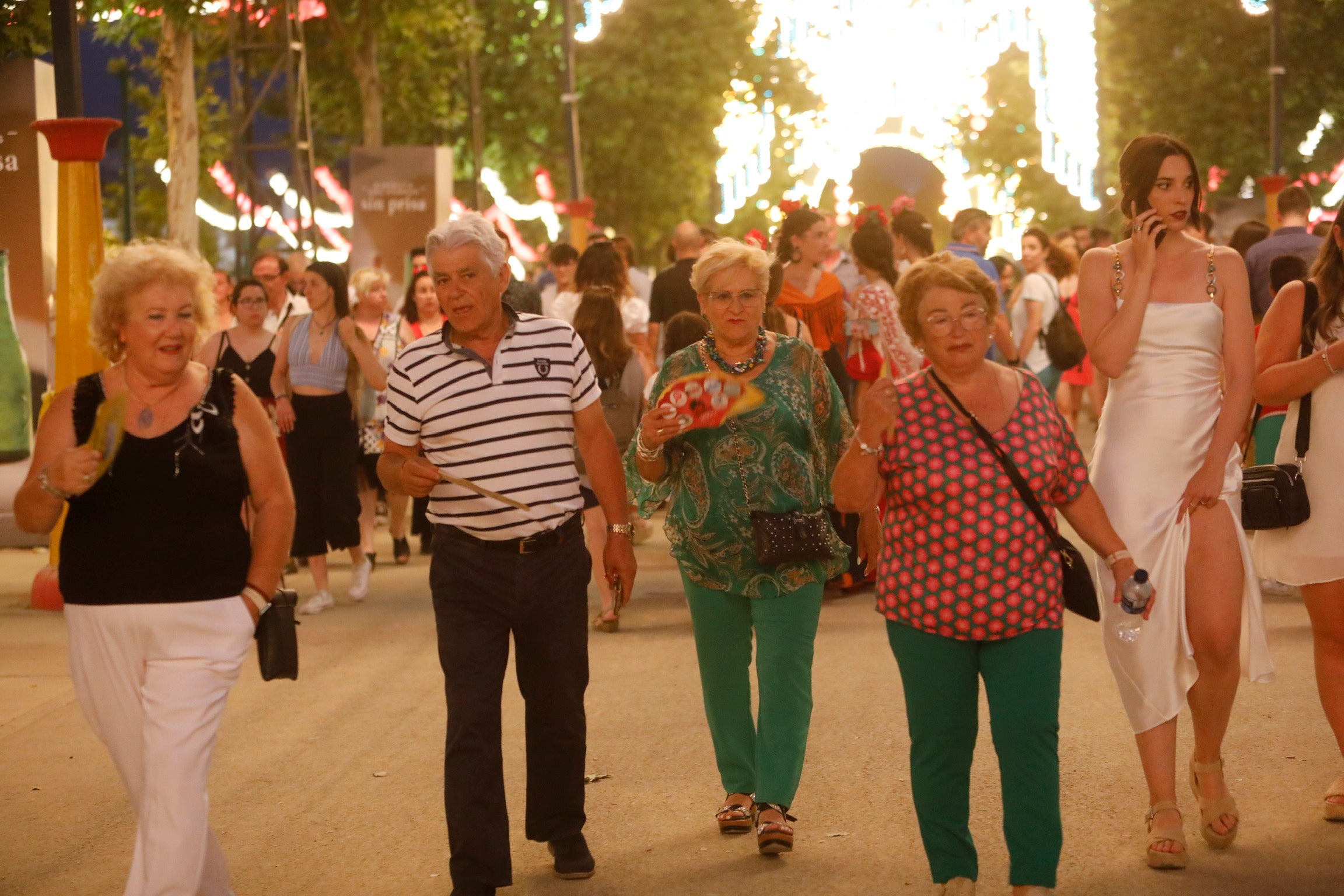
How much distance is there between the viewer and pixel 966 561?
4.77 meters

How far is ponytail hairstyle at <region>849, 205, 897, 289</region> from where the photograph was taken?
1097 centimetres

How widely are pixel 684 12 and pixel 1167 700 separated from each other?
31.7 m

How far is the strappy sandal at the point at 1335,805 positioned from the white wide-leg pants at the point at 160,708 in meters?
3.59

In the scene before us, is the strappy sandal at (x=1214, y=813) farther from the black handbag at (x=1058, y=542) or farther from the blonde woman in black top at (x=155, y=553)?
the blonde woman in black top at (x=155, y=553)

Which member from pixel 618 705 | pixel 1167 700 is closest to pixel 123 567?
pixel 1167 700

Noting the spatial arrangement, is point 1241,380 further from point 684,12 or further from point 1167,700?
point 684,12

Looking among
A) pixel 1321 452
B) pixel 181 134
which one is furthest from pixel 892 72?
pixel 1321 452

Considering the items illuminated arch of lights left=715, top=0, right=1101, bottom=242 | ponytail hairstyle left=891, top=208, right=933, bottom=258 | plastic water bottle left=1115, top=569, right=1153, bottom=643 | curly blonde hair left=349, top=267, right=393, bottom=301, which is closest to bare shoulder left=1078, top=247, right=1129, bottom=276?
plastic water bottle left=1115, top=569, right=1153, bottom=643

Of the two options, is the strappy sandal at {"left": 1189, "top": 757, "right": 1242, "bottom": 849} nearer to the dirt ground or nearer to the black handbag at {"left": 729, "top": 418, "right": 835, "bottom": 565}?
the dirt ground

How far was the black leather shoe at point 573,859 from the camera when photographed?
219 inches

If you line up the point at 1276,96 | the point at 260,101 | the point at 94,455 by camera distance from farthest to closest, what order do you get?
1. the point at 1276,96
2. the point at 260,101
3. the point at 94,455

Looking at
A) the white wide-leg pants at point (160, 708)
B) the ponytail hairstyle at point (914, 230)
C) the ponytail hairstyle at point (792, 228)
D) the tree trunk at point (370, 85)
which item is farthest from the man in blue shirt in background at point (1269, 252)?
the tree trunk at point (370, 85)

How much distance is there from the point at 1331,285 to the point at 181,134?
17.1 m

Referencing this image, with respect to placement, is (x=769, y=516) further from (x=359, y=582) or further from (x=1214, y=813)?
(x=359, y=582)
